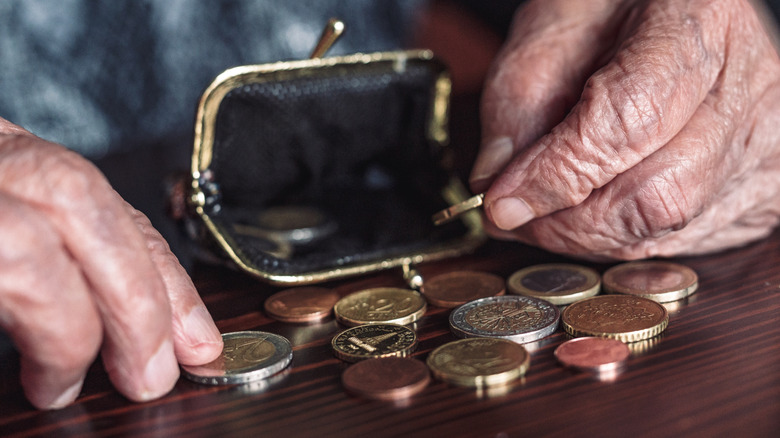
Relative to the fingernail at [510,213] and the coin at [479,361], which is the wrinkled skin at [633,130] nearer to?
the fingernail at [510,213]

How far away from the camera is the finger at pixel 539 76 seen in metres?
0.85

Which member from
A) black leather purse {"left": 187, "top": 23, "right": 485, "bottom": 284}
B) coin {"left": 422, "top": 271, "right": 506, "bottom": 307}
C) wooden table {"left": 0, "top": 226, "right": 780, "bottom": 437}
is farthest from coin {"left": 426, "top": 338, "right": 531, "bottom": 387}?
black leather purse {"left": 187, "top": 23, "right": 485, "bottom": 284}

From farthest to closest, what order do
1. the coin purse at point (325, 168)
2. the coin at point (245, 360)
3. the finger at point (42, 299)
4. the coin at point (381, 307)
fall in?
the coin purse at point (325, 168) < the coin at point (381, 307) < the coin at point (245, 360) < the finger at point (42, 299)

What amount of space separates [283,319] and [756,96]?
1.97 feet

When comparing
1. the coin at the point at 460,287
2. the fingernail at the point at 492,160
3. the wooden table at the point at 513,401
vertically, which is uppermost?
the fingernail at the point at 492,160

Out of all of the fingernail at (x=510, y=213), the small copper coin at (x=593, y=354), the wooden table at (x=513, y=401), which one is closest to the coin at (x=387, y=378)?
the wooden table at (x=513, y=401)

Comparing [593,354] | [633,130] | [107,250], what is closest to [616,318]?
[593,354]

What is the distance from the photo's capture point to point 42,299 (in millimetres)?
509

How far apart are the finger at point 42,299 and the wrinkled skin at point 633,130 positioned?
43 cm

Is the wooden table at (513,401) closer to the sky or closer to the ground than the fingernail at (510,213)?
closer to the ground

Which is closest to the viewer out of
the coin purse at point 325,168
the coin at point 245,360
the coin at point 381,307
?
the coin at point 245,360

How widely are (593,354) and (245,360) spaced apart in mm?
298

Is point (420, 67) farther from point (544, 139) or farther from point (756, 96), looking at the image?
point (756, 96)

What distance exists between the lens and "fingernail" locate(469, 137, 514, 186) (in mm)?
843
